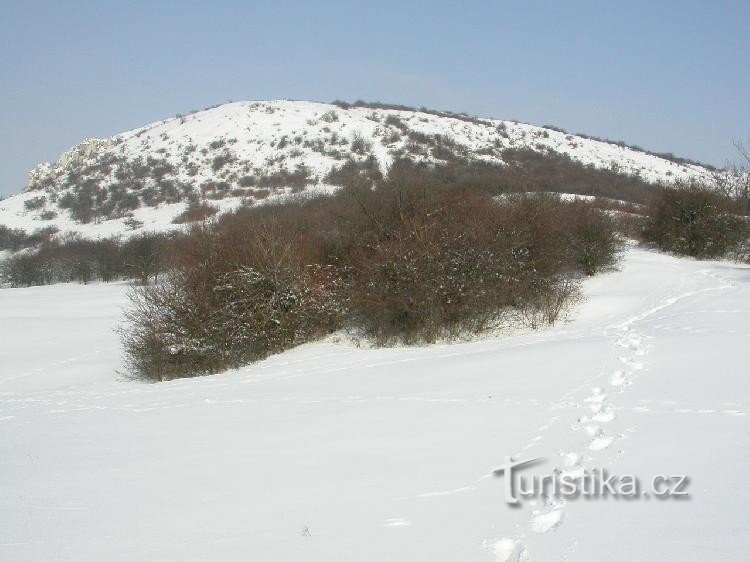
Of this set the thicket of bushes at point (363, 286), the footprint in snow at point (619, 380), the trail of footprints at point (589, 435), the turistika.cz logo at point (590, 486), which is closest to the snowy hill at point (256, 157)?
the thicket of bushes at point (363, 286)

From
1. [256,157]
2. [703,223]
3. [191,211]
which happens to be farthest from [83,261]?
[703,223]

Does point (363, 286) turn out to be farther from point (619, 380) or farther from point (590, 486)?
point (590, 486)

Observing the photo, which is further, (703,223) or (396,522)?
(703,223)

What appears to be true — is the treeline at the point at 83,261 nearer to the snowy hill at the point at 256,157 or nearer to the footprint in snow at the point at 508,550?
the snowy hill at the point at 256,157

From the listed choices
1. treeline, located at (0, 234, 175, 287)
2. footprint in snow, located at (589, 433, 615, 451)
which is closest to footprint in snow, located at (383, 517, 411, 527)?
footprint in snow, located at (589, 433, 615, 451)

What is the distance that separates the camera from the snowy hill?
60.8m

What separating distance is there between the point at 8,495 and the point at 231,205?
50.5 metres

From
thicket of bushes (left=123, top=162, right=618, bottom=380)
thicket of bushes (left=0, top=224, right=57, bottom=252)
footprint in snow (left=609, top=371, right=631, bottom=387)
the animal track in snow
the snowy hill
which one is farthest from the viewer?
the snowy hill

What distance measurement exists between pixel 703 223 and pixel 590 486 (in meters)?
25.1

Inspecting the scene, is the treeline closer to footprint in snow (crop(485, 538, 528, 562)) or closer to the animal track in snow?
the animal track in snow

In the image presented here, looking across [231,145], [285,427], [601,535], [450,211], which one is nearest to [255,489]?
[285,427]

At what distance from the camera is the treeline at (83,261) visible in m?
45.0

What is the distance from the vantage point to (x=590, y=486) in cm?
434

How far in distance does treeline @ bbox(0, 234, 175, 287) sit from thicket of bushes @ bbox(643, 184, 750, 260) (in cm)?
3381
